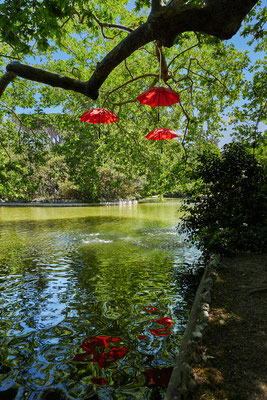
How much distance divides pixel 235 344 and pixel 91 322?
2.32 metres

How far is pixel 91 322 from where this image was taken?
3.97 meters

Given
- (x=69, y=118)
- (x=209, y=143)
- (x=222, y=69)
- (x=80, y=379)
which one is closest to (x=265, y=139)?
(x=209, y=143)

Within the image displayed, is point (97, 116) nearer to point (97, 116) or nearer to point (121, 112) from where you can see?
point (97, 116)

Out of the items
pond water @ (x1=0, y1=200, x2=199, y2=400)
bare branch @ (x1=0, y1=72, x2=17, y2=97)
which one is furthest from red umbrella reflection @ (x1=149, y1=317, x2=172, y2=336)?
bare branch @ (x1=0, y1=72, x2=17, y2=97)

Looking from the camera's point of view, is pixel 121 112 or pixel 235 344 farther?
pixel 121 112

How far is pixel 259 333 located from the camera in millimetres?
2758

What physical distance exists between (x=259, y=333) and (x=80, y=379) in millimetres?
2101

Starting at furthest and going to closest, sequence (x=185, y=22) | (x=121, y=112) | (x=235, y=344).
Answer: (x=121, y=112), (x=185, y=22), (x=235, y=344)

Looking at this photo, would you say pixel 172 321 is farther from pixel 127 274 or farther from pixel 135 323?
pixel 127 274

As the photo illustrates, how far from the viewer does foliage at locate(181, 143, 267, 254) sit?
254 inches

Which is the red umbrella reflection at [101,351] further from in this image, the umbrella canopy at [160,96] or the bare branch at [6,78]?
the bare branch at [6,78]

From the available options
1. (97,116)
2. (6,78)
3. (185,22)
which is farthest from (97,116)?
(185,22)

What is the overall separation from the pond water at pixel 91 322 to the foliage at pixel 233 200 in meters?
1.57

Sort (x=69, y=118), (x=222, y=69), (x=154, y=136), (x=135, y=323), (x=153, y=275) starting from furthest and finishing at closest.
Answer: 1. (x=69, y=118)
2. (x=222, y=69)
3. (x=153, y=275)
4. (x=154, y=136)
5. (x=135, y=323)
